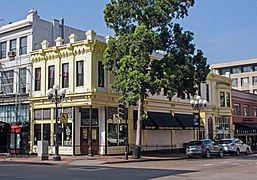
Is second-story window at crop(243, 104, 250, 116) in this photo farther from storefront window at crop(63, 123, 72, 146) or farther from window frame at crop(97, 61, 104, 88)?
storefront window at crop(63, 123, 72, 146)

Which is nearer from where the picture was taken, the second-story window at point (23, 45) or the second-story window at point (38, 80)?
the second-story window at point (38, 80)

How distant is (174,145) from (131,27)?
15478 mm

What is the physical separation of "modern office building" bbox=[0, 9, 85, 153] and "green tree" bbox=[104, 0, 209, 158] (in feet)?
30.3

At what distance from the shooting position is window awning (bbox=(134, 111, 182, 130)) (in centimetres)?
3449

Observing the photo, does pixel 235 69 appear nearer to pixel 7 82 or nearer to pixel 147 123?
pixel 147 123

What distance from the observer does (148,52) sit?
27.3 metres

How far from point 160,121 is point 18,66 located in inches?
550

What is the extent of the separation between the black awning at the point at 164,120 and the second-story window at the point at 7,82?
13.1m

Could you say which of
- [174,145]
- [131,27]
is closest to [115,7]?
[131,27]

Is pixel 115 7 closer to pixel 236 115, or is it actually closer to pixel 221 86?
pixel 221 86

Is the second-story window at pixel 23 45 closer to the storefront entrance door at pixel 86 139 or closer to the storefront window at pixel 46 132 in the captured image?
the storefront window at pixel 46 132

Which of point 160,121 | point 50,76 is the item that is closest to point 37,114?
point 50,76

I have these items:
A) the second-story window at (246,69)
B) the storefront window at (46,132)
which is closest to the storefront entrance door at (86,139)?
the storefront window at (46,132)

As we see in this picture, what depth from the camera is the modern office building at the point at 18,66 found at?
114 feet
